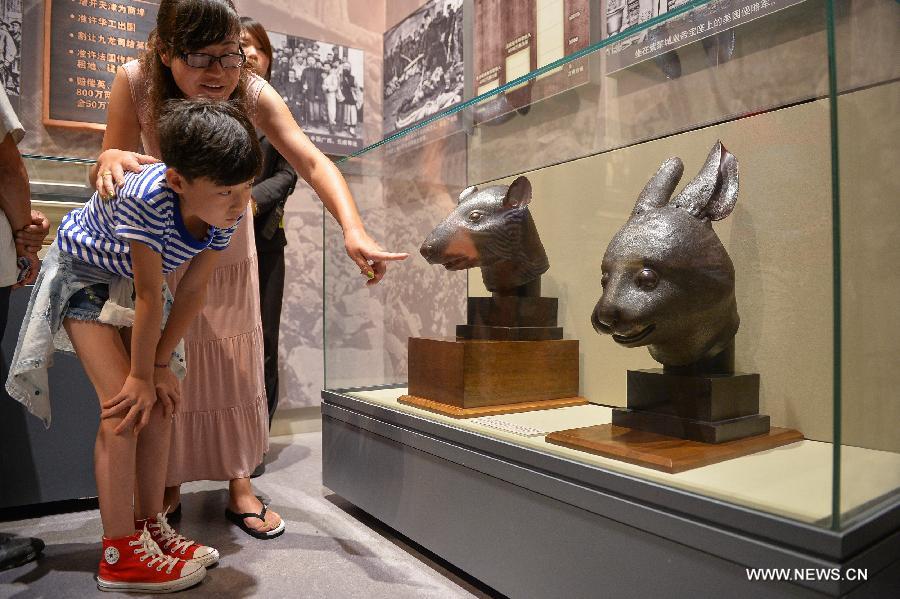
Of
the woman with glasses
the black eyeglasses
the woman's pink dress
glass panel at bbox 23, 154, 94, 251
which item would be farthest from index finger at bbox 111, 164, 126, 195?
glass panel at bbox 23, 154, 94, 251

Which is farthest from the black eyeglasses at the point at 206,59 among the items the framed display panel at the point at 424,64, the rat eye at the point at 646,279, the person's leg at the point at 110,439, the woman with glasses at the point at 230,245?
the framed display panel at the point at 424,64

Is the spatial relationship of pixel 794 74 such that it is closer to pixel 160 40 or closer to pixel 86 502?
pixel 160 40

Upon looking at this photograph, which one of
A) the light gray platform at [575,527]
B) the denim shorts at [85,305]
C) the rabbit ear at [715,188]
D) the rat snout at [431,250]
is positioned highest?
the rabbit ear at [715,188]

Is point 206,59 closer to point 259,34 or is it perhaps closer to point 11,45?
point 259,34

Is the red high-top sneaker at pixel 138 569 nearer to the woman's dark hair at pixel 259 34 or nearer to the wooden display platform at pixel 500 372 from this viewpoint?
the wooden display platform at pixel 500 372

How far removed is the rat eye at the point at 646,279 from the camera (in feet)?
4.03

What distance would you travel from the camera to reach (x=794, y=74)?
1120 mm

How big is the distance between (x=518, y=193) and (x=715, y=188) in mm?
566

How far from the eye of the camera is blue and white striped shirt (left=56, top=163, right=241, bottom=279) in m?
1.32

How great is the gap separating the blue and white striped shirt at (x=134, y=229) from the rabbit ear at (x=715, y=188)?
0.97 metres

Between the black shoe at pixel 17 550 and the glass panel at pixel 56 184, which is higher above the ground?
the glass panel at pixel 56 184

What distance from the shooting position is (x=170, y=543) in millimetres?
1524

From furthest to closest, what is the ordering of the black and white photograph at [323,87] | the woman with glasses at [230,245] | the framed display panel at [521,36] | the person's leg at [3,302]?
the black and white photograph at [323,87] → the framed display panel at [521,36] → the person's leg at [3,302] → the woman with glasses at [230,245]

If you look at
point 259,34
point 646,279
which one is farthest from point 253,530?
point 259,34
